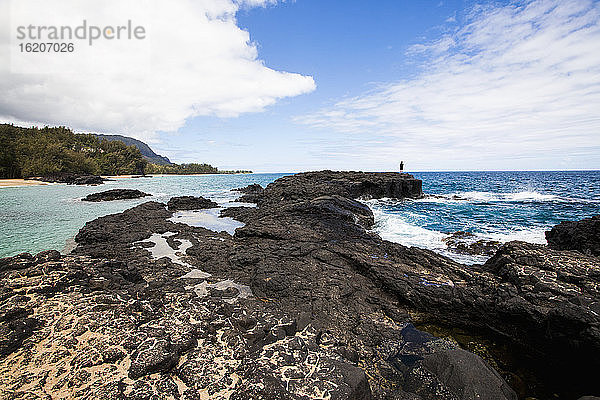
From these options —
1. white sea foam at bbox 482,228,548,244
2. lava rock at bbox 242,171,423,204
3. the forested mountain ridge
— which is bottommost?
white sea foam at bbox 482,228,548,244

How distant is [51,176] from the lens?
5931 cm

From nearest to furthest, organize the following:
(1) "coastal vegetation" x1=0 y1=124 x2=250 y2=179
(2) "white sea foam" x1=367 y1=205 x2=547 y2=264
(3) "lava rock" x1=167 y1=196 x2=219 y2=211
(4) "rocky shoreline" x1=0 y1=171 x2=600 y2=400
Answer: (4) "rocky shoreline" x1=0 y1=171 x2=600 y2=400 < (2) "white sea foam" x1=367 y1=205 x2=547 y2=264 < (3) "lava rock" x1=167 y1=196 x2=219 y2=211 < (1) "coastal vegetation" x1=0 y1=124 x2=250 y2=179

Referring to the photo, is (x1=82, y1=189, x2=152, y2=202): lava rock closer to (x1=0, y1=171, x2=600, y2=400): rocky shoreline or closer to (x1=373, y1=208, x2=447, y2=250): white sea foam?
(x1=0, y1=171, x2=600, y2=400): rocky shoreline

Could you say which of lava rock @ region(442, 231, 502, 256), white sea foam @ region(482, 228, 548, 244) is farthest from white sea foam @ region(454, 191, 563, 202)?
lava rock @ region(442, 231, 502, 256)

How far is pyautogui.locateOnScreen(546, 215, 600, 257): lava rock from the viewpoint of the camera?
31.3 ft

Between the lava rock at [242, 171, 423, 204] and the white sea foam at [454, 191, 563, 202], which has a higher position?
the lava rock at [242, 171, 423, 204]

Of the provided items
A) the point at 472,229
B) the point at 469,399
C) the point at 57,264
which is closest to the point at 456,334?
the point at 469,399

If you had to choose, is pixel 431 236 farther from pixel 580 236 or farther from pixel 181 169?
pixel 181 169

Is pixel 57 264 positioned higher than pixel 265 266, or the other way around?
pixel 57 264

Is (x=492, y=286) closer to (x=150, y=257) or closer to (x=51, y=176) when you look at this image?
(x=150, y=257)

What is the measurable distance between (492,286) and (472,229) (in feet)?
41.5

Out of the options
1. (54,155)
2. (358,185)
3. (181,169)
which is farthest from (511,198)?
→ (181,169)

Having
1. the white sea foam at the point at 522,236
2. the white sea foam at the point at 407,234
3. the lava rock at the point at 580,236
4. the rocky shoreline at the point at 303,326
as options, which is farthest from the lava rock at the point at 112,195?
the lava rock at the point at 580,236

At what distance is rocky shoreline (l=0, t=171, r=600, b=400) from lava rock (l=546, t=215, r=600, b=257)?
4.61 m
